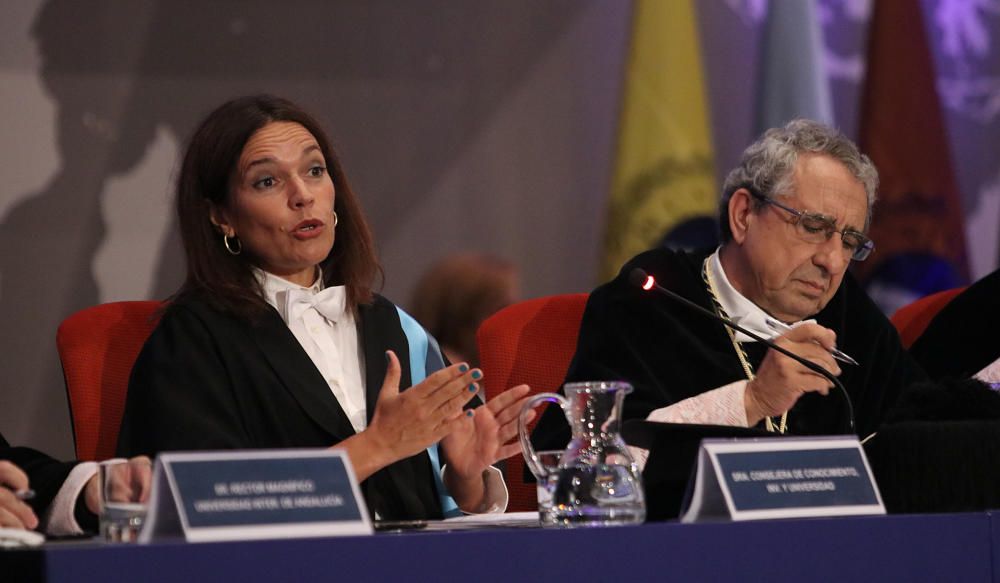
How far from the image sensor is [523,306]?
2.82 metres

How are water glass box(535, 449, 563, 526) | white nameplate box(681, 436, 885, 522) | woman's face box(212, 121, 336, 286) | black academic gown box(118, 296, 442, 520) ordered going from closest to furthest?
white nameplate box(681, 436, 885, 522)
water glass box(535, 449, 563, 526)
black academic gown box(118, 296, 442, 520)
woman's face box(212, 121, 336, 286)

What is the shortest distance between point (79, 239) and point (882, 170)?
8.47 ft

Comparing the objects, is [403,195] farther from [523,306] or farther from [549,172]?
[523,306]

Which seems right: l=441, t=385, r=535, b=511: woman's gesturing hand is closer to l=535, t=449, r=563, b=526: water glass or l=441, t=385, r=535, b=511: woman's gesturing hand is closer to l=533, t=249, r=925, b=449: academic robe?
l=533, t=249, r=925, b=449: academic robe

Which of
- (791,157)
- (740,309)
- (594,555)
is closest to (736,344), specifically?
(740,309)

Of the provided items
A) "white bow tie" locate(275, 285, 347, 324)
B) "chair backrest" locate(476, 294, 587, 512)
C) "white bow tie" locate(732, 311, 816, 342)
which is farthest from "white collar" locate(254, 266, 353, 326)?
"white bow tie" locate(732, 311, 816, 342)

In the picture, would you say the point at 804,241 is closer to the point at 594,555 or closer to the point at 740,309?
the point at 740,309

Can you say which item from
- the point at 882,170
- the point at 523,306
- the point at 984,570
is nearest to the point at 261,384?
the point at 523,306

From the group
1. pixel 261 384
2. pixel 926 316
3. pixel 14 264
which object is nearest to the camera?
pixel 261 384

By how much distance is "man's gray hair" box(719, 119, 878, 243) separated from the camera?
2646 millimetres

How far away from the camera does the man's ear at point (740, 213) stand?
271 cm

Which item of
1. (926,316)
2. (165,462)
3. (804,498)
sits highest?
(165,462)

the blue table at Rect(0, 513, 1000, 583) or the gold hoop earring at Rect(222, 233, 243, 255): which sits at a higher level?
the gold hoop earring at Rect(222, 233, 243, 255)

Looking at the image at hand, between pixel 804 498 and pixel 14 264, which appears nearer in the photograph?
pixel 804 498
